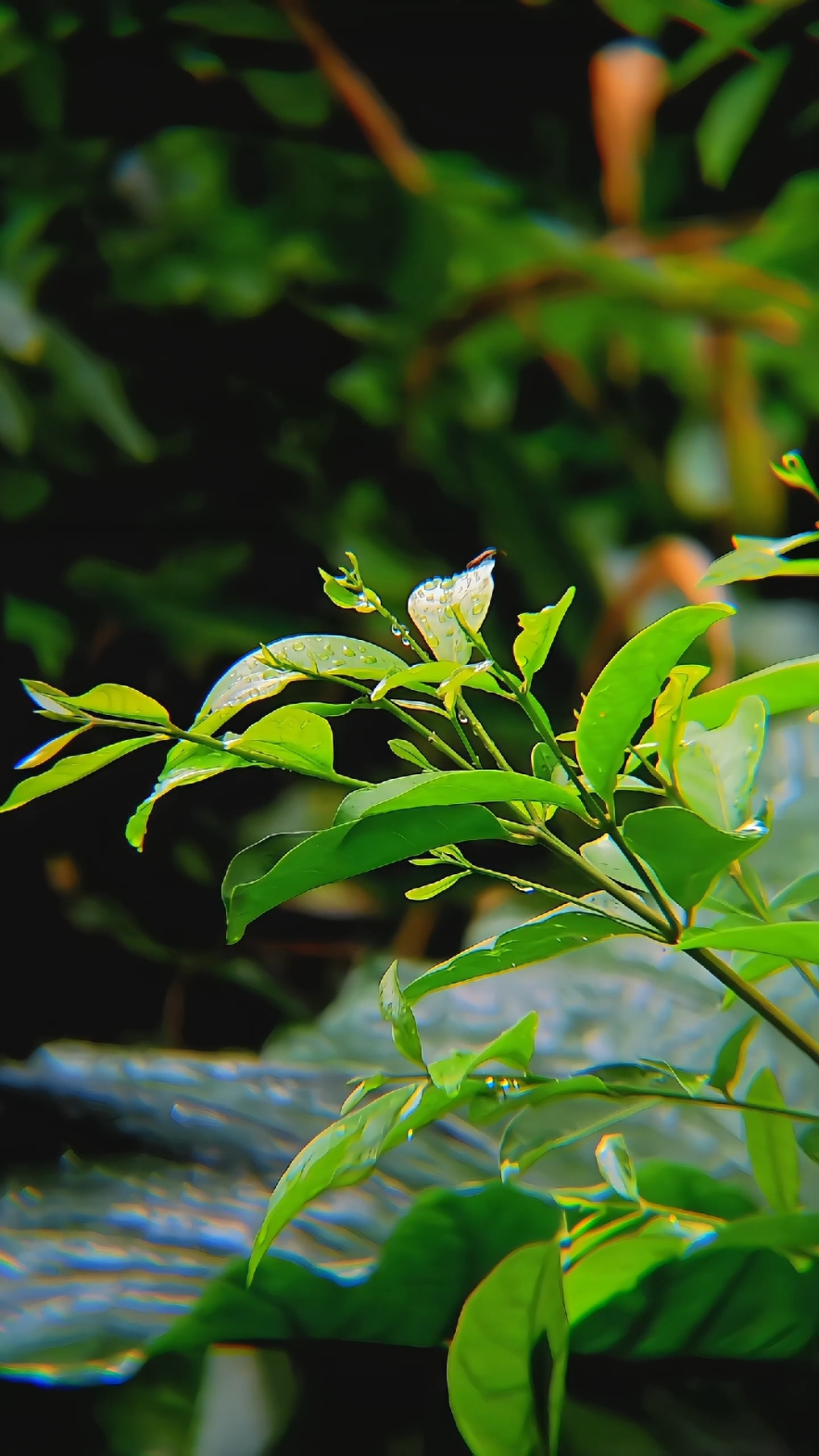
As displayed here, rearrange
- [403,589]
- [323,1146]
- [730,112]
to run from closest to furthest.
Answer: [323,1146], [403,589], [730,112]

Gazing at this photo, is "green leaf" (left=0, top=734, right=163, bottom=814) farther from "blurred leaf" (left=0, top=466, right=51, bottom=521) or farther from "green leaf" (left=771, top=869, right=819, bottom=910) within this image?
"blurred leaf" (left=0, top=466, right=51, bottom=521)

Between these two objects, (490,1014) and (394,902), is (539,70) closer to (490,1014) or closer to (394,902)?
(394,902)

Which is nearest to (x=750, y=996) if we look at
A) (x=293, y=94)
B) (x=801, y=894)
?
(x=801, y=894)

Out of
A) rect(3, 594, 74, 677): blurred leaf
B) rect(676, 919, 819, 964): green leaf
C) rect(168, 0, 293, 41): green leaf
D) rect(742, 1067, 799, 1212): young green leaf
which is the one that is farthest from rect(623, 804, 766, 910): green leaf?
rect(168, 0, 293, 41): green leaf

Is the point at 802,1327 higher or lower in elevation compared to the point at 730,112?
lower

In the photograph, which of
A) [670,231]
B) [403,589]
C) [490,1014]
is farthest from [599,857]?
[670,231]

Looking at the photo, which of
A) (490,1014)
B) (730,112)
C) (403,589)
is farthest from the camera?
(730,112)

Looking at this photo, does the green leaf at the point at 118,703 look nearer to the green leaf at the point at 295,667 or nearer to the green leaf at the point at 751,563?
the green leaf at the point at 295,667
